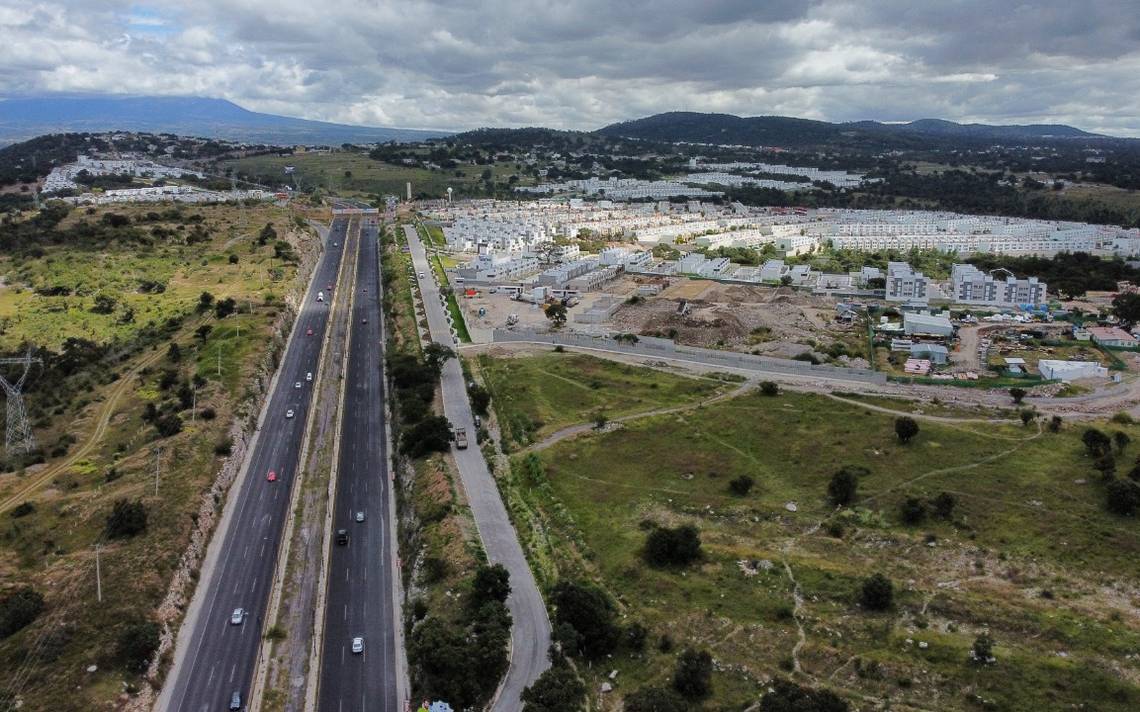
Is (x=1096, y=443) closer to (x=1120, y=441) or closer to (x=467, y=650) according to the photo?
(x=1120, y=441)

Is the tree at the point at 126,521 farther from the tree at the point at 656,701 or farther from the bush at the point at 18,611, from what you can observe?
the tree at the point at 656,701

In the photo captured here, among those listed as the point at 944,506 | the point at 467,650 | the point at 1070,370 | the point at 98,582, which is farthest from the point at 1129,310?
the point at 98,582

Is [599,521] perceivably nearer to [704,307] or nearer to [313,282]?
[704,307]

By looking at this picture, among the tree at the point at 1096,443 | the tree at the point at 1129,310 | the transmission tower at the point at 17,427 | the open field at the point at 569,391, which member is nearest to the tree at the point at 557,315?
the open field at the point at 569,391

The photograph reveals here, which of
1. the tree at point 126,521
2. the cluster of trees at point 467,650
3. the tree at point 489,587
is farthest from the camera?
the tree at point 126,521

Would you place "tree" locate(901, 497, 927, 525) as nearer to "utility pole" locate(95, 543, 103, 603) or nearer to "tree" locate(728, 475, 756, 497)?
"tree" locate(728, 475, 756, 497)

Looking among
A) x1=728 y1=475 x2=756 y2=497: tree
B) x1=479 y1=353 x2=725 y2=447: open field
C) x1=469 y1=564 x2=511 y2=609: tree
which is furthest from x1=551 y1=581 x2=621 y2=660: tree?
x1=479 y1=353 x2=725 y2=447: open field

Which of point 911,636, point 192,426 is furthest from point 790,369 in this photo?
point 192,426
